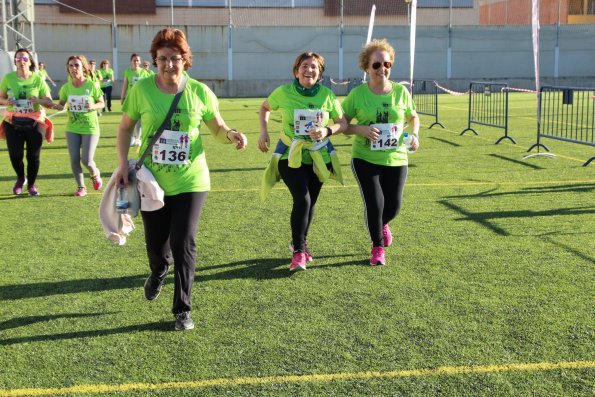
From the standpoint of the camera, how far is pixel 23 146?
1020 cm

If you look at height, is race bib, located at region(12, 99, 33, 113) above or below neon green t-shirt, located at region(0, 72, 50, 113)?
below

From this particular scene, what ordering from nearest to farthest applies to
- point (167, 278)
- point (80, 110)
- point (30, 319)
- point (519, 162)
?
point (30, 319)
point (167, 278)
point (80, 110)
point (519, 162)

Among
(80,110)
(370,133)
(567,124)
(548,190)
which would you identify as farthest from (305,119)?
(567,124)

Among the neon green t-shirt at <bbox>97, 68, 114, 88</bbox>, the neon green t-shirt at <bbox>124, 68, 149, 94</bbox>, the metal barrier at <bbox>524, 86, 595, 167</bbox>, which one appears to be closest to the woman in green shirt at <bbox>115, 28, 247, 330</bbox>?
the metal barrier at <bbox>524, 86, 595, 167</bbox>

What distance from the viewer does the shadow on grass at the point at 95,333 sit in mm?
4719

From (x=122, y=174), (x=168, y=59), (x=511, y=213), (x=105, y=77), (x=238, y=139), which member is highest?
(x=105, y=77)

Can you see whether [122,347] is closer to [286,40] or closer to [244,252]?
[244,252]

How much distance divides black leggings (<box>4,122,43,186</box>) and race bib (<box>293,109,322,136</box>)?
5.11 m

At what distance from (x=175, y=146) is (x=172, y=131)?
10 cm

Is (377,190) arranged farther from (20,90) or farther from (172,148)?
(20,90)

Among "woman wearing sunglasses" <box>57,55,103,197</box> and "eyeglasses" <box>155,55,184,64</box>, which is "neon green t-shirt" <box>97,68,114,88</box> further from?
"eyeglasses" <box>155,55,184,64</box>

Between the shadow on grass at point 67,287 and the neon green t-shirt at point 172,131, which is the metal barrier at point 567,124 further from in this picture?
the neon green t-shirt at point 172,131

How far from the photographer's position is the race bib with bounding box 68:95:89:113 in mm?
10062

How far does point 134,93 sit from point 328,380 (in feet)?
7.21
